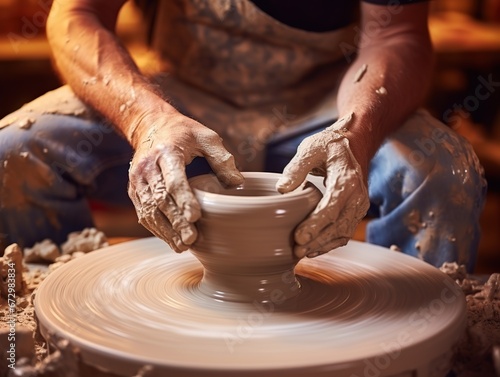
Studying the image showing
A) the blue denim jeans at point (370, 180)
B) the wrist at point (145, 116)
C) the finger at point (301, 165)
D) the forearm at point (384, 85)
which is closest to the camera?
the finger at point (301, 165)

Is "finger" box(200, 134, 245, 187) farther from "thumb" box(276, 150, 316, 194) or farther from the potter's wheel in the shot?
the potter's wheel

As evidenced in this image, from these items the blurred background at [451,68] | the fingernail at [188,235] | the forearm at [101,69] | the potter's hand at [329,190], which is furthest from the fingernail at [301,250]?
the blurred background at [451,68]

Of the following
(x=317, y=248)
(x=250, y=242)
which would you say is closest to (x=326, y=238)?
(x=317, y=248)

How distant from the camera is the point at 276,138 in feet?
8.46

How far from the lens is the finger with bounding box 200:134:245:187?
5.60 ft

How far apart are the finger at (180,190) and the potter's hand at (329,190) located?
21 cm

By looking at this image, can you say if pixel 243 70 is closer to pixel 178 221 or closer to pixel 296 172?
pixel 296 172

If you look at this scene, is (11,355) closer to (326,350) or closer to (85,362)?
(85,362)

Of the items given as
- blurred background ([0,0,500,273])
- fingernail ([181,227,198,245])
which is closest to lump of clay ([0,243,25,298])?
fingernail ([181,227,198,245])

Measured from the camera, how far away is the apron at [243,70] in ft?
8.33

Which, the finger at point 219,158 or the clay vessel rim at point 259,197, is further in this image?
the finger at point 219,158

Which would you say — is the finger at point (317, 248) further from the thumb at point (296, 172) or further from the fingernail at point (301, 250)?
the thumb at point (296, 172)

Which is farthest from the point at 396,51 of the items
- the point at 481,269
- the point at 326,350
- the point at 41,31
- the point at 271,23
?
the point at 41,31

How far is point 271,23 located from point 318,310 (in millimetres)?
1188
